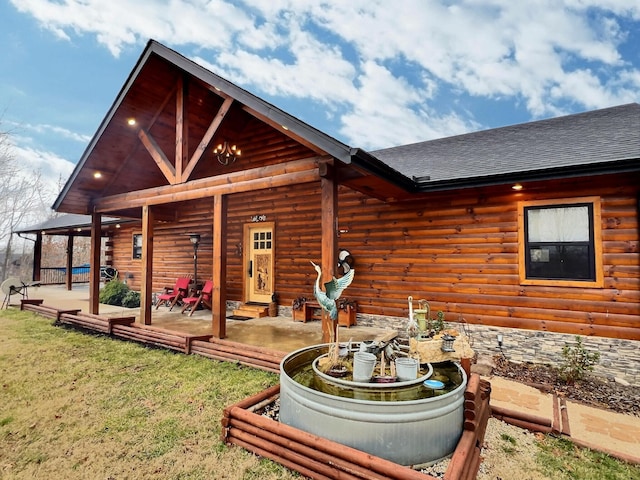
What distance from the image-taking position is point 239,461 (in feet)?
8.48

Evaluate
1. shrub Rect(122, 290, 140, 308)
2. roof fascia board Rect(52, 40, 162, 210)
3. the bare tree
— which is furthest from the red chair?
the bare tree

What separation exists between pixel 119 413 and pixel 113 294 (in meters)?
7.03

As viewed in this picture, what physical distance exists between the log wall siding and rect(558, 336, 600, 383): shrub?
0.85 ft

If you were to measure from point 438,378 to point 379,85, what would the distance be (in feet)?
188

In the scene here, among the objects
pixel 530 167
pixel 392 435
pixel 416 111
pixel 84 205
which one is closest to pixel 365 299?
pixel 530 167

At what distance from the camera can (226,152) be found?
24.7 ft

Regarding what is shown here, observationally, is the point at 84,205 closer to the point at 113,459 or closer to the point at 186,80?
the point at 186,80

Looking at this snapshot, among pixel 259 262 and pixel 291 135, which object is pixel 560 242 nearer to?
pixel 291 135

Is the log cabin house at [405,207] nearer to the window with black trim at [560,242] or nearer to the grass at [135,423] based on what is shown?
the window with black trim at [560,242]

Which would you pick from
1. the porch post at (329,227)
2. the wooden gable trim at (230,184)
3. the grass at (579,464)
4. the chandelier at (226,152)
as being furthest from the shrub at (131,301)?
the grass at (579,464)

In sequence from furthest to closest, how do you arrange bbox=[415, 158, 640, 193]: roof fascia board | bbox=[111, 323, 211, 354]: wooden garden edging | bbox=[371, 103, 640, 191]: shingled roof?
1. bbox=[111, 323, 211, 354]: wooden garden edging
2. bbox=[371, 103, 640, 191]: shingled roof
3. bbox=[415, 158, 640, 193]: roof fascia board

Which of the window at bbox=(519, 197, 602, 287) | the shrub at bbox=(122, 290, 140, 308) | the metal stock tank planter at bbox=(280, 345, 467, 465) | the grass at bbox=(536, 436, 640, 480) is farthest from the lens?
the shrub at bbox=(122, 290, 140, 308)

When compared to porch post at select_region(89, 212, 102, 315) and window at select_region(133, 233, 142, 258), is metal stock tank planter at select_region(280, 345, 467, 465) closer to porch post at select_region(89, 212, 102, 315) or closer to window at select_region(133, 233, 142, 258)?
porch post at select_region(89, 212, 102, 315)

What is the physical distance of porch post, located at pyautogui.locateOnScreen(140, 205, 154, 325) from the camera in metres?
6.23
